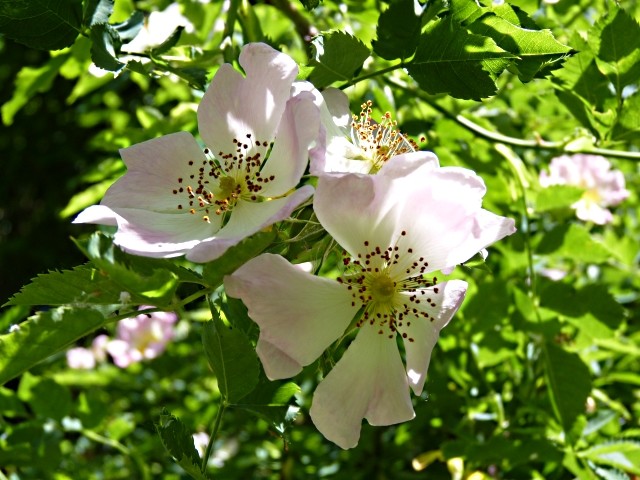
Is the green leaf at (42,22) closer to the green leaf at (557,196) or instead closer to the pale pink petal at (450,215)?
the pale pink petal at (450,215)

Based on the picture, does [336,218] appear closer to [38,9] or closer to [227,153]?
[227,153]

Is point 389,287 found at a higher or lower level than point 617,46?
lower

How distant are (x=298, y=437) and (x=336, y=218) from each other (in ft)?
2.93

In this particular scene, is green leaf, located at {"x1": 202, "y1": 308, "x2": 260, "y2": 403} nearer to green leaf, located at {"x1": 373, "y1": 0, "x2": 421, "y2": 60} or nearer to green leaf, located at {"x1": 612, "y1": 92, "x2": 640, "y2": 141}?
green leaf, located at {"x1": 373, "y1": 0, "x2": 421, "y2": 60}

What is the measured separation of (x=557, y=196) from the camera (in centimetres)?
120

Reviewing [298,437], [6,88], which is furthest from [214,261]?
[6,88]

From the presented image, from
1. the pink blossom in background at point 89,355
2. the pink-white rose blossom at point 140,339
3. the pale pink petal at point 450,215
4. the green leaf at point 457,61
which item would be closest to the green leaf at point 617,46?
the green leaf at point 457,61

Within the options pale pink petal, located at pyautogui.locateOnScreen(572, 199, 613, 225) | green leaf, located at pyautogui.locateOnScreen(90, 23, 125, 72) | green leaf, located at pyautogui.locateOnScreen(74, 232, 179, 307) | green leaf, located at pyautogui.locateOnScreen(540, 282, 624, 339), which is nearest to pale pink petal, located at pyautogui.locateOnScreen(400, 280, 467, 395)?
green leaf, located at pyautogui.locateOnScreen(74, 232, 179, 307)

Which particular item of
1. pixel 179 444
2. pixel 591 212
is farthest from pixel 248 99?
Answer: pixel 591 212

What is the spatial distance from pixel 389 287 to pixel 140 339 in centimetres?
142

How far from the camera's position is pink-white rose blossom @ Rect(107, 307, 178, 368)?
1932 mm

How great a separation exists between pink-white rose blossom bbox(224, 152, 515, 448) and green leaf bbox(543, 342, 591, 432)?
0.43m

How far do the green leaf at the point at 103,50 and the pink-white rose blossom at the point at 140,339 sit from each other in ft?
3.77

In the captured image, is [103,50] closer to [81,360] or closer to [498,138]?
[498,138]
